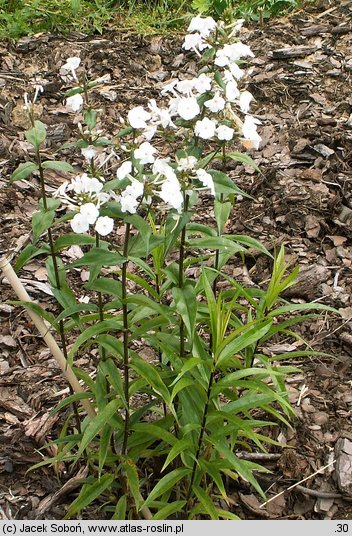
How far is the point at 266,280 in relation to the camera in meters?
3.21

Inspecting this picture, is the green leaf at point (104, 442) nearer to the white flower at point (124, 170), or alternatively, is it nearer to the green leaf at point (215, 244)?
the green leaf at point (215, 244)

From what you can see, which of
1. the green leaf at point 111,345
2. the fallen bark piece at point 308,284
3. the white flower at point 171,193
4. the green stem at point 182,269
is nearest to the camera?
the white flower at point 171,193

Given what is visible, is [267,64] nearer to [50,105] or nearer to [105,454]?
[50,105]

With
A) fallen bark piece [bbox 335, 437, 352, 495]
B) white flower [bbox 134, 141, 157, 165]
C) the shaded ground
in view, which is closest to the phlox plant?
white flower [bbox 134, 141, 157, 165]

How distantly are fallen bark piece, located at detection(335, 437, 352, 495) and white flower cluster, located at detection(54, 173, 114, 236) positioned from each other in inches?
52.0

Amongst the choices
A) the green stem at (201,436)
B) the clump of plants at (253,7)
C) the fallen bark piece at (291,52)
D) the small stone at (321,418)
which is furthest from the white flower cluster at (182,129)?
the clump of plants at (253,7)

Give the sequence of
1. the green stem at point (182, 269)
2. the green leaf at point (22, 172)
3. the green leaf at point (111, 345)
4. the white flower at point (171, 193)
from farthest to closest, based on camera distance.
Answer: the green leaf at point (111, 345)
the green leaf at point (22, 172)
the green stem at point (182, 269)
the white flower at point (171, 193)

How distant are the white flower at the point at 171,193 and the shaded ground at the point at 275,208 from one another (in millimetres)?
1294

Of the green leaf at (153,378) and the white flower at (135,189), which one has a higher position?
the white flower at (135,189)

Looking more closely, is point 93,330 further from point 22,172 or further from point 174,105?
point 174,105

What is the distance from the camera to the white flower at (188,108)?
5.51 feet

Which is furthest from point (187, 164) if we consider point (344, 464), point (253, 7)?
point (253, 7)

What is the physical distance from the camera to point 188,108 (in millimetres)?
1685

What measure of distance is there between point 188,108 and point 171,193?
22cm
